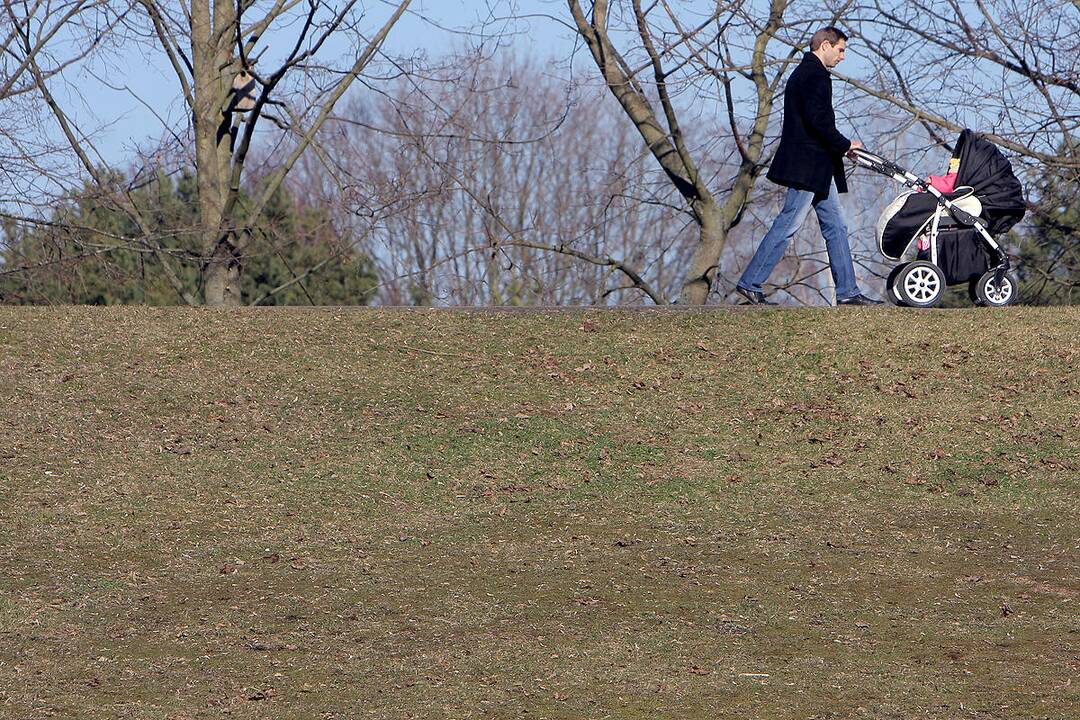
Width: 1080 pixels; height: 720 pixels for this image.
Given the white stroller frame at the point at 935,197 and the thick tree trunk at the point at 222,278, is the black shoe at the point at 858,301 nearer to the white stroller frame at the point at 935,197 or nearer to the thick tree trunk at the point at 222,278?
the white stroller frame at the point at 935,197

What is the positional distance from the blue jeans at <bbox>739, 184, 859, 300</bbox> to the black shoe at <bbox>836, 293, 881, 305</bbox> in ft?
0.32

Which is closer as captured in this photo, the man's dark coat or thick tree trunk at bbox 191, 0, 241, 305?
the man's dark coat

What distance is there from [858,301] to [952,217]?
3.29ft

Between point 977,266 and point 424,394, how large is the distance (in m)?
4.75

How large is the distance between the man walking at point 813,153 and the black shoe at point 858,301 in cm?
54

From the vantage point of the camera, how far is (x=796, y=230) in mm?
10508

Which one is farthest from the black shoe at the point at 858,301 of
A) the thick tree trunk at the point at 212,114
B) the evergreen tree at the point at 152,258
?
the thick tree trunk at the point at 212,114

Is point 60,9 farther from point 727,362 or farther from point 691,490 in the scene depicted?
point 691,490

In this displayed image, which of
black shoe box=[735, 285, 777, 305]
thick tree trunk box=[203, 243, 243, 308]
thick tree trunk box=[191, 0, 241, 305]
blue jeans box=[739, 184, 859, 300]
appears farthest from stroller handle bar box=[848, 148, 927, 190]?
thick tree trunk box=[191, 0, 241, 305]

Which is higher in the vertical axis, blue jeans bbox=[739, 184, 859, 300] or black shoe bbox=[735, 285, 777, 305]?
blue jeans bbox=[739, 184, 859, 300]

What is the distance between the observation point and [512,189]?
130ft

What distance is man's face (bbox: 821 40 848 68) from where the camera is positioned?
410 inches

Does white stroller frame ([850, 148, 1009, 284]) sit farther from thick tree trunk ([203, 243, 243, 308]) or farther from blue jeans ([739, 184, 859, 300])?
thick tree trunk ([203, 243, 243, 308])

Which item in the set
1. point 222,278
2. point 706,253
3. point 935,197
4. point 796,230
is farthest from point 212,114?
point 935,197
